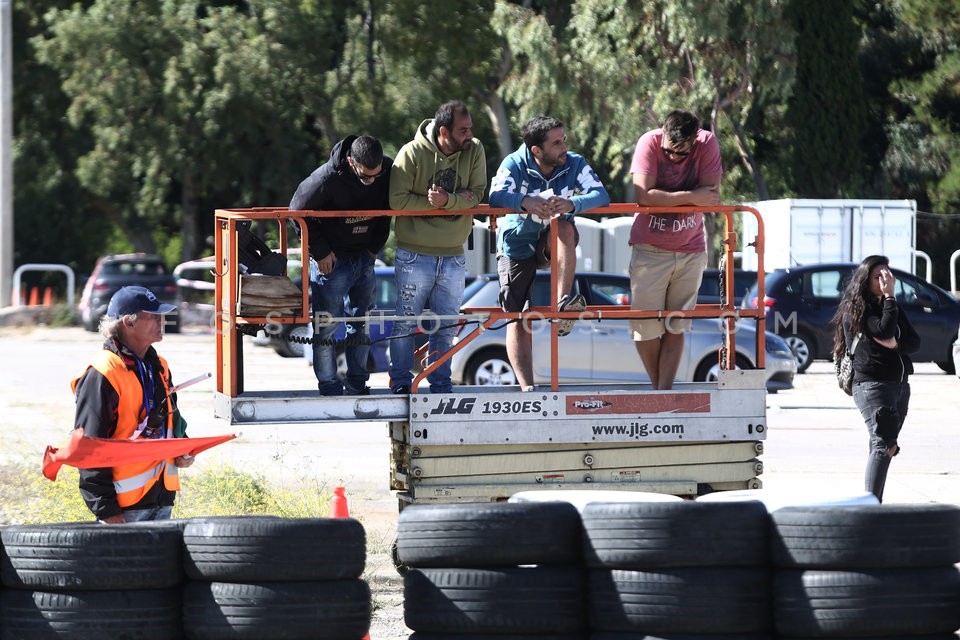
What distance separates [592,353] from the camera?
1534 cm

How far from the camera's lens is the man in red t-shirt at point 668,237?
773 cm

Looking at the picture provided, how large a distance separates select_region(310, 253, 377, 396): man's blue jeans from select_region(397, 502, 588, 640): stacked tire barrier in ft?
7.10

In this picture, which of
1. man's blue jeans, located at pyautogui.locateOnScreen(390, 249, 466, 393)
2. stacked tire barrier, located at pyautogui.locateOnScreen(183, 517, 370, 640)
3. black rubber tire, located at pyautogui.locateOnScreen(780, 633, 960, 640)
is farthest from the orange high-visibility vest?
black rubber tire, located at pyautogui.locateOnScreen(780, 633, 960, 640)

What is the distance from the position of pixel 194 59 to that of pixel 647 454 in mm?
28045

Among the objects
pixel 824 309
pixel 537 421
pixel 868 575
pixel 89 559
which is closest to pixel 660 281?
pixel 537 421

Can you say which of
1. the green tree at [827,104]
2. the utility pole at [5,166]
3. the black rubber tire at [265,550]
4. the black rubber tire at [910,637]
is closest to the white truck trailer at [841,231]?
the green tree at [827,104]

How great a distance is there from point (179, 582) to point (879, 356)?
16.8ft

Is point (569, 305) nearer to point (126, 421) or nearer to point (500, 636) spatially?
point (500, 636)

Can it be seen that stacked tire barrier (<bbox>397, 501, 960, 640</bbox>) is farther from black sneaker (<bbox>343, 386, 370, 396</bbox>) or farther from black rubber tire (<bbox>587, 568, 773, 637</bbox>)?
black sneaker (<bbox>343, 386, 370, 396</bbox>)

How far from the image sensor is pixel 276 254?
24.1 ft

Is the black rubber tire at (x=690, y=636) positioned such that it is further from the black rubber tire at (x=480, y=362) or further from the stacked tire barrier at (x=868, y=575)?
the black rubber tire at (x=480, y=362)

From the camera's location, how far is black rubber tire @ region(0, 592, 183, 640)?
523cm

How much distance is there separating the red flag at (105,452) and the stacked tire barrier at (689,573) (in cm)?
115

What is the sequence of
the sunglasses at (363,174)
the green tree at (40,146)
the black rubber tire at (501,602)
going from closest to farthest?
the black rubber tire at (501,602) → the sunglasses at (363,174) → the green tree at (40,146)
